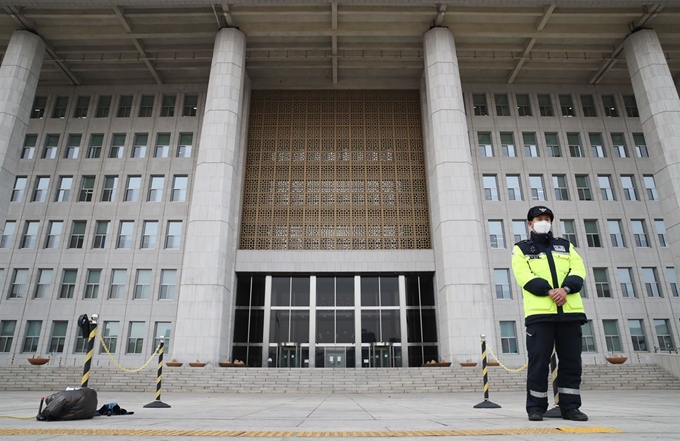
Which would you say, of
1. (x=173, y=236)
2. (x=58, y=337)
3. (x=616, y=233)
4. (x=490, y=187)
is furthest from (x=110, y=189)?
(x=616, y=233)

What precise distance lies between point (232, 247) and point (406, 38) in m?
17.8

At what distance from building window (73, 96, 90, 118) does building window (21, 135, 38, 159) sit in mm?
3246

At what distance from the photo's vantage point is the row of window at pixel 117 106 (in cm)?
3195

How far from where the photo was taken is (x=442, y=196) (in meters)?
24.8

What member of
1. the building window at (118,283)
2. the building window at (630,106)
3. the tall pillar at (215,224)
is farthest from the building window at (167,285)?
the building window at (630,106)

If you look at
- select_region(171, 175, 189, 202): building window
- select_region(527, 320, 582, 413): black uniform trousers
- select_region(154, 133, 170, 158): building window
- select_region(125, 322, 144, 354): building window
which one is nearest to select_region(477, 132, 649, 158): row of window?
select_region(171, 175, 189, 202): building window

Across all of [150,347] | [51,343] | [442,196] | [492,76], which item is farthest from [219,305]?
[492,76]

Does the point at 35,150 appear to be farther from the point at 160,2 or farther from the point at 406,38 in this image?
the point at 406,38

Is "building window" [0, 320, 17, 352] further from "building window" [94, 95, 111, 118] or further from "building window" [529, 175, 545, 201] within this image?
"building window" [529, 175, 545, 201]

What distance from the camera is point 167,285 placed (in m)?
27.8

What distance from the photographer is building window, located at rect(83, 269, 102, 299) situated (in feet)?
90.8

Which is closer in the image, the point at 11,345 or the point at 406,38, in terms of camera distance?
the point at 11,345

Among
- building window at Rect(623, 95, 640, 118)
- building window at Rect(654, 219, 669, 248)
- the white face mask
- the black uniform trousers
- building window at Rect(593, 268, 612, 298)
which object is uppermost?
building window at Rect(623, 95, 640, 118)

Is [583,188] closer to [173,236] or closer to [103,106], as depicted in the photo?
[173,236]
